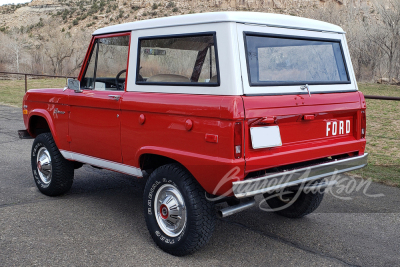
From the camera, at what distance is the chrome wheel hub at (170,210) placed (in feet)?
11.9

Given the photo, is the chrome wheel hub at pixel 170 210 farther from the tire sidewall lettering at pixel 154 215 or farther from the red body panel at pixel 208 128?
the red body panel at pixel 208 128

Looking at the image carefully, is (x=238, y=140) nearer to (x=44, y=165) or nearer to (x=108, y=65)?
(x=108, y=65)

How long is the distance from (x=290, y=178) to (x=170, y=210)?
3.51 ft

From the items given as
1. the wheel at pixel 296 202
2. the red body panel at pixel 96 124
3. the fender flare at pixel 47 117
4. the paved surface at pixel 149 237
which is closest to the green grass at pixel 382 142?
the paved surface at pixel 149 237

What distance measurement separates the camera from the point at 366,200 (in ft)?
17.1

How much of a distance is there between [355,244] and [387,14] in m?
29.4

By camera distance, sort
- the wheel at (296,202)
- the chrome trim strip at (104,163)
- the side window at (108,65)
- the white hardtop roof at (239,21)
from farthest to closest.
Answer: the wheel at (296,202) < the side window at (108,65) < the chrome trim strip at (104,163) < the white hardtop roof at (239,21)

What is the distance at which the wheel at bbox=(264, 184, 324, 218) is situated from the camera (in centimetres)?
449

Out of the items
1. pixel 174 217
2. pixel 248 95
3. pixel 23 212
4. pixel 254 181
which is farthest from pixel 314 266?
pixel 23 212

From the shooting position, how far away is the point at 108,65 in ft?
15.1

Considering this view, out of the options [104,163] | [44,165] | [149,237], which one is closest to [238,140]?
[149,237]

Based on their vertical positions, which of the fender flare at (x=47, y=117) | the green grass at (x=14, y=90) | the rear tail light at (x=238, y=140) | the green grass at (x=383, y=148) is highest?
the green grass at (x=14, y=90)

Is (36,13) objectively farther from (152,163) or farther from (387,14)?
(152,163)

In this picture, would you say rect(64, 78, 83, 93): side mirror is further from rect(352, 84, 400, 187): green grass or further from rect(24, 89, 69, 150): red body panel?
rect(352, 84, 400, 187): green grass
